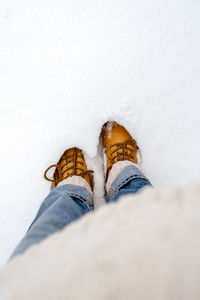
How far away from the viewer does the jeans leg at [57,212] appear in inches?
14.8

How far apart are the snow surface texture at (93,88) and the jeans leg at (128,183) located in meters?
0.14

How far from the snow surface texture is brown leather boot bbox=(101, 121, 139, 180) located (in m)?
0.03

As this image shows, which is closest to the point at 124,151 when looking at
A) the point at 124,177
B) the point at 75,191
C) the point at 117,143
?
the point at 117,143

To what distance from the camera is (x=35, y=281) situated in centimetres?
21

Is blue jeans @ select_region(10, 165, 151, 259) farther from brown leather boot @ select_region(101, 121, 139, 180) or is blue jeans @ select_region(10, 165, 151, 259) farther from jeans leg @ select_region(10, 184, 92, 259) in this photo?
brown leather boot @ select_region(101, 121, 139, 180)

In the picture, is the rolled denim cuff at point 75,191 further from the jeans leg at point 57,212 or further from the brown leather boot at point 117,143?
the brown leather boot at point 117,143

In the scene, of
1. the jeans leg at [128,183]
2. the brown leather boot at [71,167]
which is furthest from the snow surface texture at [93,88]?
the jeans leg at [128,183]

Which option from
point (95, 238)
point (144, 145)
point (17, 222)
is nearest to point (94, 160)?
point (144, 145)

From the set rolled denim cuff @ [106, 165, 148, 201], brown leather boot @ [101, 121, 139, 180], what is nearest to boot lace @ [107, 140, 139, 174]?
brown leather boot @ [101, 121, 139, 180]

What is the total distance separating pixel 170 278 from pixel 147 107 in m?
0.63

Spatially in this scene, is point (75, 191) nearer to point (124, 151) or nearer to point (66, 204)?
point (66, 204)

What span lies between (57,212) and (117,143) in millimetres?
414

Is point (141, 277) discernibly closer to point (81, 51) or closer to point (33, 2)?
point (81, 51)

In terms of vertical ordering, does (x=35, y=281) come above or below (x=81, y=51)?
below
